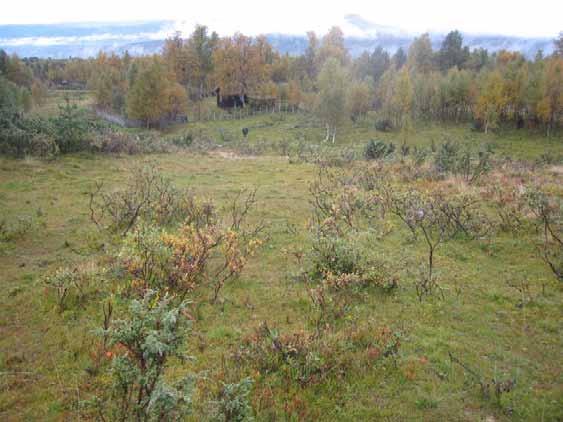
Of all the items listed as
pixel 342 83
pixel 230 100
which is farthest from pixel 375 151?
pixel 230 100

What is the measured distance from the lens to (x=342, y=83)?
50125mm

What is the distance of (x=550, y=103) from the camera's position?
151 feet

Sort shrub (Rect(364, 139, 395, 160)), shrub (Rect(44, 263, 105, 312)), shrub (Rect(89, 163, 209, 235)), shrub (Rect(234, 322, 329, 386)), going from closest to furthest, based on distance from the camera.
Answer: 1. shrub (Rect(234, 322, 329, 386))
2. shrub (Rect(44, 263, 105, 312))
3. shrub (Rect(89, 163, 209, 235))
4. shrub (Rect(364, 139, 395, 160))

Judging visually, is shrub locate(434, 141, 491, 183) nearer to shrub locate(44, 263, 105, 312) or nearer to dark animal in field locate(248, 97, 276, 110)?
shrub locate(44, 263, 105, 312)

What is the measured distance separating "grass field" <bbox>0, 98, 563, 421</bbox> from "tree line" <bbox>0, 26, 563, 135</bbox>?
38204mm

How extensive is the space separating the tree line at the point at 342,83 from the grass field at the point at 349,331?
38204mm

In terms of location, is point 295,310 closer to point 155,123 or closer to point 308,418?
point 308,418

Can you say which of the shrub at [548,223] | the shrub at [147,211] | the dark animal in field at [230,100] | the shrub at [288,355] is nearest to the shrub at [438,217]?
the shrub at [548,223]

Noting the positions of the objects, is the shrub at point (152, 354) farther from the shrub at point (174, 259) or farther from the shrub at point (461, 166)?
the shrub at point (461, 166)

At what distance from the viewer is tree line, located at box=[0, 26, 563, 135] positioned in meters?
49.0

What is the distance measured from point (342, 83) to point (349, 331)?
4642 centimetres

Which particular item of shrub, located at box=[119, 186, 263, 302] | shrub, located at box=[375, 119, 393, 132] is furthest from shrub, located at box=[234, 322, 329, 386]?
shrub, located at box=[375, 119, 393, 132]

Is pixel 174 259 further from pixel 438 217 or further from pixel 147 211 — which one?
pixel 438 217

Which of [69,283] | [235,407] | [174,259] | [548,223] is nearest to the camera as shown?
[235,407]
